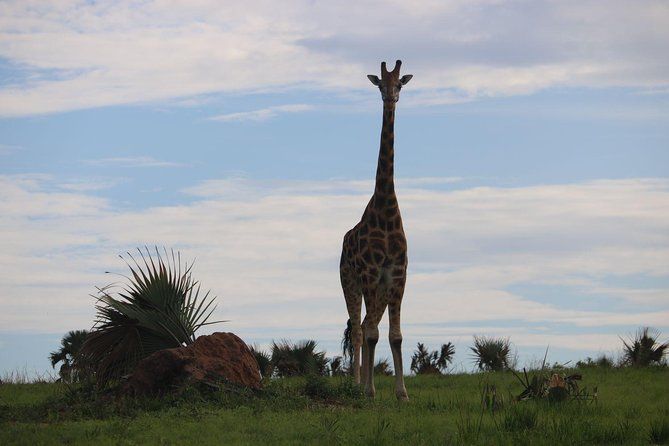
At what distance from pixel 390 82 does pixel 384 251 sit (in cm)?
298

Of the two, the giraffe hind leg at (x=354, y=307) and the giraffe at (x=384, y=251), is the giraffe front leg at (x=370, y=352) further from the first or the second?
the giraffe hind leg at (x=354, y=307)

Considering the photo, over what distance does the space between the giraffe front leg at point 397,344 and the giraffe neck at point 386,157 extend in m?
2.09

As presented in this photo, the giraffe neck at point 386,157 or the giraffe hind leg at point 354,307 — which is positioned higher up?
the giraffe neck at point 386,157

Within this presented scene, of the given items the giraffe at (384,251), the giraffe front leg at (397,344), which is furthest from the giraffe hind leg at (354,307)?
the giraffe front leg at (397,344)

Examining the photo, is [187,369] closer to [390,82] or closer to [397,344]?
[397,344]

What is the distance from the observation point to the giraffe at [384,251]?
1627 centimetres

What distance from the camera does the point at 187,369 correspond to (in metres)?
15.5

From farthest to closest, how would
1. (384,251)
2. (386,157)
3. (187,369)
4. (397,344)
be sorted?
(386,157) → (384,251) → (397,344) → (187,369)

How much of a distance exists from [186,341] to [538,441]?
7692mm

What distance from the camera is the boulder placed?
50.8 feet

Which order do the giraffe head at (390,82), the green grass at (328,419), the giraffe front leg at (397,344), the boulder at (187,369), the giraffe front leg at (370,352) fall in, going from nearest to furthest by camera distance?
the green grass at (328,419) < the boulder at (187,369) < the giraffe front leg at (397,344) < the giraffe front leg at (370,352) < the giraffe head at (390,82)

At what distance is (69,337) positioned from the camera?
24094 millimetres

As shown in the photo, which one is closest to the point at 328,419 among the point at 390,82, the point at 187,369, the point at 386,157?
the point at 187,369

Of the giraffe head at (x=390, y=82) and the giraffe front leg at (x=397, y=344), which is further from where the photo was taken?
the giraffe head at (x=390, y=82)
